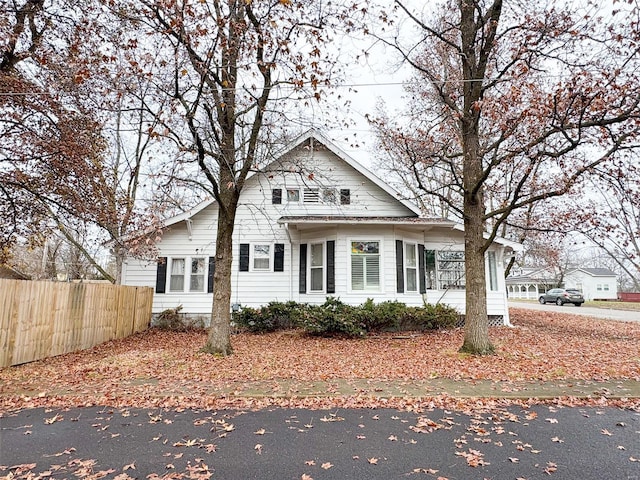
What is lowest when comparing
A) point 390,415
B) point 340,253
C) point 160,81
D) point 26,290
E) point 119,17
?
point 390,415

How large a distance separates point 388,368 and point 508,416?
301 cm

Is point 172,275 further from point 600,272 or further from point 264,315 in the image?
point 600,272

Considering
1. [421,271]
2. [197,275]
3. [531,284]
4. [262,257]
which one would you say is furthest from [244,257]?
[531,284]

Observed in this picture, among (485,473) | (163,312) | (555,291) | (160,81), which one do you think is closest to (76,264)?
(163,312)

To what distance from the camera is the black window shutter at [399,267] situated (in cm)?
1349

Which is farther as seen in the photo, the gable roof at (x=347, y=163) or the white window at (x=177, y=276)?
the white window at (x=177, y=276)

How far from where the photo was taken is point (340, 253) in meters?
13.5

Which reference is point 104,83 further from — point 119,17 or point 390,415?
point 390,415

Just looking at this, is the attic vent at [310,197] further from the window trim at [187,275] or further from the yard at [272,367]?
the yard at [272,367]

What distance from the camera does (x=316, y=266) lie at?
14.0 meters

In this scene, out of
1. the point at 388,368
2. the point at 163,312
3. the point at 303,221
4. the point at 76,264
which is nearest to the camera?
the point at 388,368

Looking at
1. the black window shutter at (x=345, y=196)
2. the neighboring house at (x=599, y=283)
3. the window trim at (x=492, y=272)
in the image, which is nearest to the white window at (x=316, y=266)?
the black window shutter at (x=345, y=196)

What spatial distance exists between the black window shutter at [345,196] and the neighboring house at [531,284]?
5343cm

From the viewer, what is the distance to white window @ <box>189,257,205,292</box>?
1451cm
